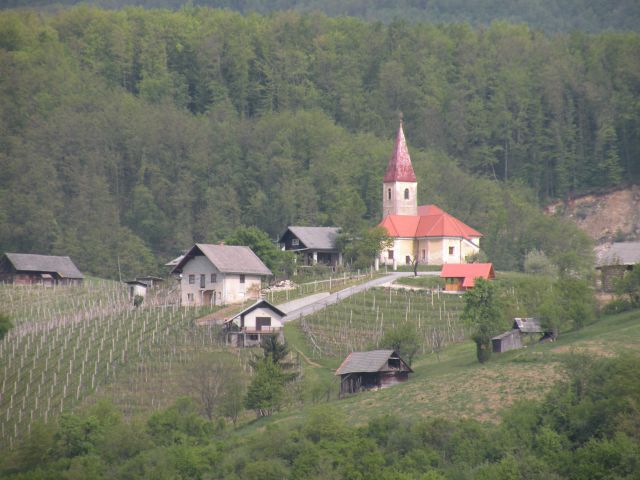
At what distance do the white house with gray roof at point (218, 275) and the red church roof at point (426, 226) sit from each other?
17179 mm

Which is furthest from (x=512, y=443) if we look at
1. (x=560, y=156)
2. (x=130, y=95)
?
(x=130, y=95)

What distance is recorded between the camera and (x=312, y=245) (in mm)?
109250

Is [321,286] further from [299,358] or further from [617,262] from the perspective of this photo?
[617,262]

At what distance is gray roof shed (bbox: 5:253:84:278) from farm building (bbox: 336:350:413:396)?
41.3 m

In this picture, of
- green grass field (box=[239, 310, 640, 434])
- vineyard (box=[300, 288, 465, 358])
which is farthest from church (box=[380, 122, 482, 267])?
green grass field (box=[239, 310, 640, 434])

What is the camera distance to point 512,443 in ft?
207

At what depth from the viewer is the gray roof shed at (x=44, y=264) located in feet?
365

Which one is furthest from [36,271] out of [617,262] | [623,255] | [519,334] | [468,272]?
[519,334]

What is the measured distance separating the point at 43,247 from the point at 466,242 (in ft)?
121

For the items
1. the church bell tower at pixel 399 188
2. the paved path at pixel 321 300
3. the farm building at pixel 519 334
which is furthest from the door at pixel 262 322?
the church bell tower at pixel 399 188

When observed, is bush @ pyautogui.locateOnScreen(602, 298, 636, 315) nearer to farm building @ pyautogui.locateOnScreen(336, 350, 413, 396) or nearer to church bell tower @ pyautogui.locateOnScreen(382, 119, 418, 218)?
farm building @ pyautogui.locateOnScreen(336, 350, 413, 396)

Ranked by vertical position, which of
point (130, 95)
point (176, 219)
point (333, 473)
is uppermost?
point (130, 95)

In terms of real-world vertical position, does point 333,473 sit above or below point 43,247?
→ below

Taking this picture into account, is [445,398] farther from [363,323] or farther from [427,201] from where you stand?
[427,201]
